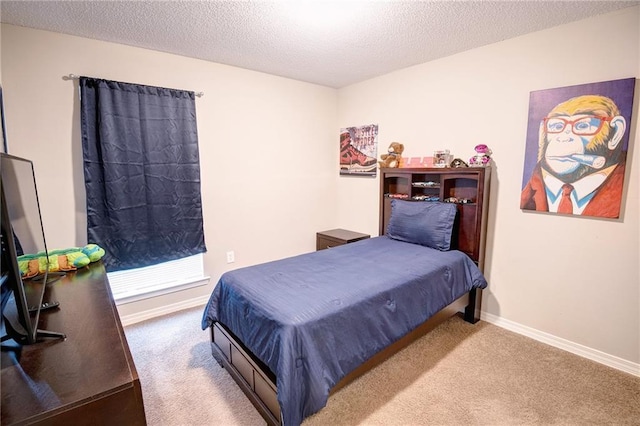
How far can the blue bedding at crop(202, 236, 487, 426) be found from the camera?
4.75ft

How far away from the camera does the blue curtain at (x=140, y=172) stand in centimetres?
238

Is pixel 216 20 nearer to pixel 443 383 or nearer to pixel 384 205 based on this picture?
pixel 384 205

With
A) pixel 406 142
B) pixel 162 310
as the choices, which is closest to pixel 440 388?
pixel 406 142

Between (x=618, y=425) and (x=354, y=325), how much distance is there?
4.96ft

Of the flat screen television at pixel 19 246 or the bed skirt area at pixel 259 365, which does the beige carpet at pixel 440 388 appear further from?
the flat screen television at pixel 19 246

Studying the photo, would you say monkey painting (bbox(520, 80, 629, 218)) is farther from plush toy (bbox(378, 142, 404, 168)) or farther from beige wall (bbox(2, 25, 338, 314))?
beige wall (bbox(2, 25, 338, 314))

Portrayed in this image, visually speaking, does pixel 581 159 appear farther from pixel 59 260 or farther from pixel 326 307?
pixel 59 260

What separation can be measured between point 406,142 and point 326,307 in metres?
2.22

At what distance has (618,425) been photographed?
163 centimetres

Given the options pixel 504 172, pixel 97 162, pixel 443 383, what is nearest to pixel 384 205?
pixel 504 172

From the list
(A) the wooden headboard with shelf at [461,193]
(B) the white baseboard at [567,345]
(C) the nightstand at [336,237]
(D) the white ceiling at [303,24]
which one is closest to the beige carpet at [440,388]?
(B) the white baseboard at [567,345]

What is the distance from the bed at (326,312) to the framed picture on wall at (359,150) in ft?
3.94

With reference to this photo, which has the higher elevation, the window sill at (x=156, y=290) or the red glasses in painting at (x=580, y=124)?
the red glasses in painting at (x=580, y=124)

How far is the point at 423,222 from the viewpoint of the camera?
276cm
